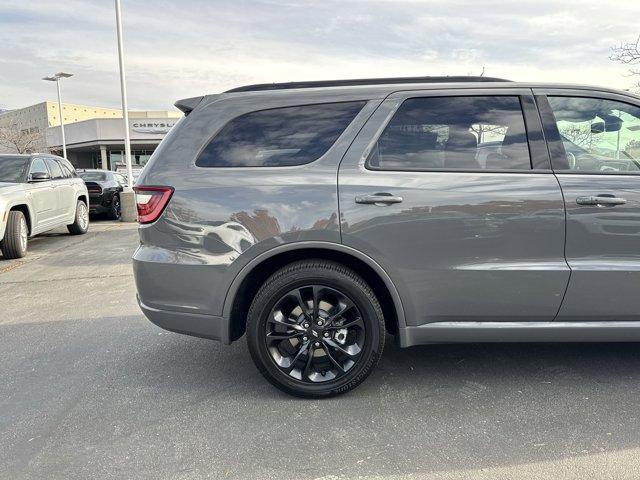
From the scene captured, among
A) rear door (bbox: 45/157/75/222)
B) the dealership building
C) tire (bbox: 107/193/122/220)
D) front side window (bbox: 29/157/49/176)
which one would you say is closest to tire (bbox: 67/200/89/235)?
rear door (bbox: 45/157/75/222)

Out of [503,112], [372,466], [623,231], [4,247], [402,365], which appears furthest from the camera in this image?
[4,247]

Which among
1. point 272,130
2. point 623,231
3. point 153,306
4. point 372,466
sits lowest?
point 372,466

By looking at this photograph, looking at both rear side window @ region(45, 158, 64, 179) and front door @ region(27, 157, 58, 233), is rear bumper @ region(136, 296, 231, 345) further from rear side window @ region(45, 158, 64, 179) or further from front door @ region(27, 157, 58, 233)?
rear side window @ region(45, 158, 64, 179)

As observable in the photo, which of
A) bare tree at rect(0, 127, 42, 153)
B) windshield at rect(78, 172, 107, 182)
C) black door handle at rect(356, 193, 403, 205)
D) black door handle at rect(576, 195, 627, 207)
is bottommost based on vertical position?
black door handle at rect(576, 195, 627, 207)

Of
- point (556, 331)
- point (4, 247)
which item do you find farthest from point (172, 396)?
point (4, 247)

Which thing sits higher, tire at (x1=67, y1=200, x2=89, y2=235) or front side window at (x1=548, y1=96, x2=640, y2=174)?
front side window at (x1=548, y1=96, x2=640, y2=174)

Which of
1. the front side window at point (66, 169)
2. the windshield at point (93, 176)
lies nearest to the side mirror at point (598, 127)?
the front side window at point (66, 169)

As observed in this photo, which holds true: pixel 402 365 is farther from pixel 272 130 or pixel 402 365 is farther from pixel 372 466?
pixel 272 130

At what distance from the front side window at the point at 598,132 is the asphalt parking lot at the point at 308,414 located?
1.41 meters

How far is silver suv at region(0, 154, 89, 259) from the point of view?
793 centimetres

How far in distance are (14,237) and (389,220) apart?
734 cm

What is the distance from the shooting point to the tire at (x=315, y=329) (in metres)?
2.97

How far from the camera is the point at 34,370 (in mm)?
3672

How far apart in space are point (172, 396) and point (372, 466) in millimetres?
1442
